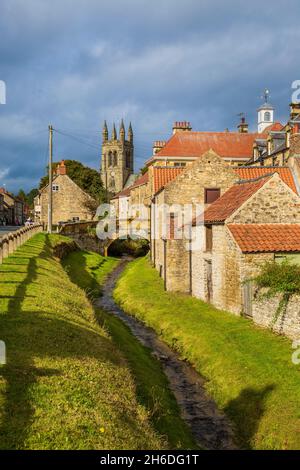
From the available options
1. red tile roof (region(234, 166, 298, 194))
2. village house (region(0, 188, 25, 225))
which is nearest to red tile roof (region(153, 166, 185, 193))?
red tile roof (region(234, 166, 298, 194))

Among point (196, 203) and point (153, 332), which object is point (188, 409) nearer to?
point (153, 332)

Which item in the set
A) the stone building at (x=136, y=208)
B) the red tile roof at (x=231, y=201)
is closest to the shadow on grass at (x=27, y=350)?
the red tile roof at (x=231, y=201)

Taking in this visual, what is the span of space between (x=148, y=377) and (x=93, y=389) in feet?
20.7

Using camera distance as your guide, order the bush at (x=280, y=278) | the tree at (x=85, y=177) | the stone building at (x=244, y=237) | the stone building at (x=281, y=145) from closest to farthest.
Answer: the bush at (x=280, y=278)
the stone building at (x=244, y=237)
the stone building at (x=281, y=145)
the tree at (x=85, y=177)

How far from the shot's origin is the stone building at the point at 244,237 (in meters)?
24.3

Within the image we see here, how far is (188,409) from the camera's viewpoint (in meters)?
16.5

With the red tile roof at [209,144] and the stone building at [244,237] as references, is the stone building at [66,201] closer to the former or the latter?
the red tile roof at [209,144]

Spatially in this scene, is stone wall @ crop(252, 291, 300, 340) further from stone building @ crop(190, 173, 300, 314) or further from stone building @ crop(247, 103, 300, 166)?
stone building @ crop(247, 103, 300, 166)

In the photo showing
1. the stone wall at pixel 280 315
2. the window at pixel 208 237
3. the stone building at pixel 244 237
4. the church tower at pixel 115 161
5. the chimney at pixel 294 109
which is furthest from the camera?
the church tower at pixel 115 161

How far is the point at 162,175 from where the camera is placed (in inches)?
1597

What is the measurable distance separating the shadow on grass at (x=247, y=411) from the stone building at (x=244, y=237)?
7.93 m

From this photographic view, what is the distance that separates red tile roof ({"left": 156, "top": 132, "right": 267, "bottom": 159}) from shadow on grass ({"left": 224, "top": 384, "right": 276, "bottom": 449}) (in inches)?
2001

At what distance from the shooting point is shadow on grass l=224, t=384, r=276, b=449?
14445 millimetres
